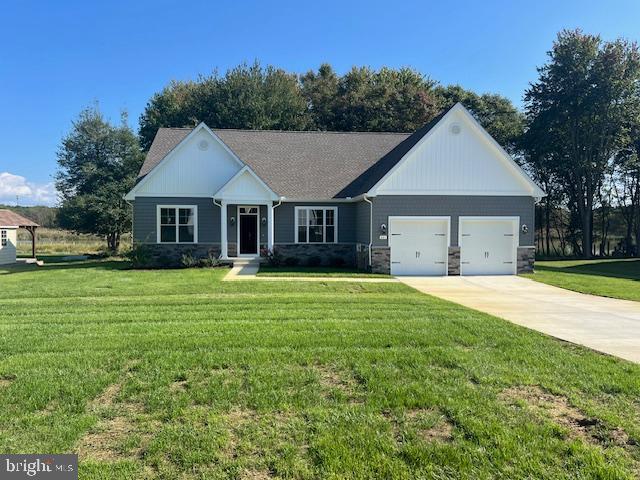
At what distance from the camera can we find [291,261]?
63.4 ft

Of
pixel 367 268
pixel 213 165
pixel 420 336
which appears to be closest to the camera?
pixel 420 336

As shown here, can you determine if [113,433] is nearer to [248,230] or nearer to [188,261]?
[188,261]

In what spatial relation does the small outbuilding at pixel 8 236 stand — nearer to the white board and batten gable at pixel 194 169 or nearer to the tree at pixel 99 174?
the tree at pixel 99 174

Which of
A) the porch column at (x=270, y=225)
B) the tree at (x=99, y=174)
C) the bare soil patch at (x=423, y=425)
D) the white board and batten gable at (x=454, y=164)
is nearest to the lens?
the bare soil patch at (x=423, y=425)

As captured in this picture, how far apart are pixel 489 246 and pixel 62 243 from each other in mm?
42643

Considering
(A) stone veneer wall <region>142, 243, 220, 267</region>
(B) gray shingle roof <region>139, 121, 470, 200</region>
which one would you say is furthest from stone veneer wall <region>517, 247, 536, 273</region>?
(A) stone veneer wall <region>142, 243, 220, 267</region>

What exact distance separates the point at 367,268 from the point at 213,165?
26.1 feet

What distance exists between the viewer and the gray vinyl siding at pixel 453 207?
17.0 meters

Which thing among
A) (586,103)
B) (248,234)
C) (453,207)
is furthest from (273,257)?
(586,103)

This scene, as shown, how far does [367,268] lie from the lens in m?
17.6

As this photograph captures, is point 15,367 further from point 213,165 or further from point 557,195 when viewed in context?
→ point 557,195

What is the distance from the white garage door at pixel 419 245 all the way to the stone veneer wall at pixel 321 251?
2.89 metres

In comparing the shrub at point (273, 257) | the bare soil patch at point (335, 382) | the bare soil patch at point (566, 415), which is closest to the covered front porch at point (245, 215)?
the shrub at point (273, 257)

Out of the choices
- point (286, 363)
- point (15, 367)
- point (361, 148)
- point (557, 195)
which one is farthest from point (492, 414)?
point (557, 195)
